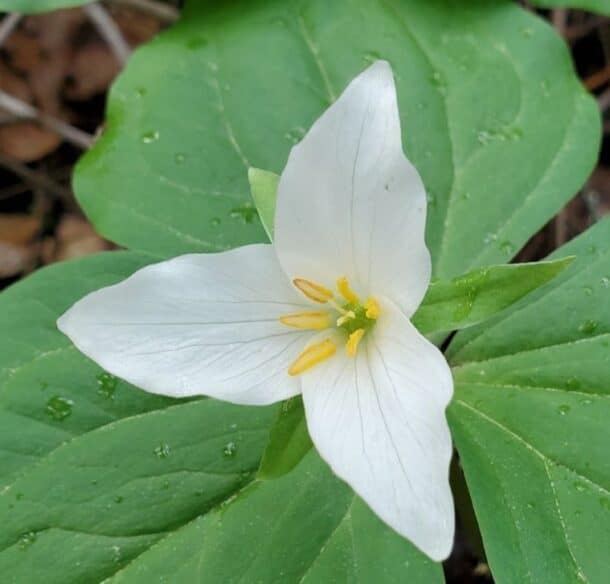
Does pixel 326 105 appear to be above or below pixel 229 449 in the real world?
above

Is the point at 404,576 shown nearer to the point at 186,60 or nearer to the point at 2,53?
the point at 186,60

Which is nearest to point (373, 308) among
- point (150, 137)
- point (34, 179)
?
point (150, 137)

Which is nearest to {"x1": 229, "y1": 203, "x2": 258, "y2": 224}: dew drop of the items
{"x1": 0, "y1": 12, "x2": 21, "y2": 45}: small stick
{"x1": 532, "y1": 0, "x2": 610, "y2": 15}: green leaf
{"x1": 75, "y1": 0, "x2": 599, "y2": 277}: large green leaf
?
{"x1": 75, "y1": 0, "x2": 599, "y2": 277}: large green leaf

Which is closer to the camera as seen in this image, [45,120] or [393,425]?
[393,425]

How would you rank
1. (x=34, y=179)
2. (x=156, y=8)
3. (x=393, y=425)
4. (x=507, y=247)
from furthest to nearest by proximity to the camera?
(x=34, y=179), (x=156, y=8), (x=507, y=247), (x=393, y=425)

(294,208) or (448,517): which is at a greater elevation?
(294,208)

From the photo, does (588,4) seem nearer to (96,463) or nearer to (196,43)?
(196,43)

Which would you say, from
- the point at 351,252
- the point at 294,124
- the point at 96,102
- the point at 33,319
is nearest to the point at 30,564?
the point at 33,319
